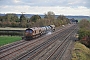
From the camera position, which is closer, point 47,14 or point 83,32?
point 83,32

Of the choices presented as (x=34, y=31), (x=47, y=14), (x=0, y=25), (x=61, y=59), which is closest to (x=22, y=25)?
(x=0, y=25)

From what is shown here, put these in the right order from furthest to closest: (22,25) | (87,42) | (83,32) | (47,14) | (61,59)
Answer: (47,14)
(22,25)
(83,32)
(87,42)
(61,59)

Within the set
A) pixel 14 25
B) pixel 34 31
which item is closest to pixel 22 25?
pixel 14 25

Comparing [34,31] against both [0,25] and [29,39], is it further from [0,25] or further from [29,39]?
[0,25]

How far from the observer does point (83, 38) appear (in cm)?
5159

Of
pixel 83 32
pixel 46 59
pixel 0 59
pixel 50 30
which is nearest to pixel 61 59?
pixel 46 59

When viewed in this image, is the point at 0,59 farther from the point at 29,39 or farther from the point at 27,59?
the point at 29,39

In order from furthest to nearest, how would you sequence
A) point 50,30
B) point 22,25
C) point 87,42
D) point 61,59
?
point 22,25, point 50,30, point 87,42, point 61,59

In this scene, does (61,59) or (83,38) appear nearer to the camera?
(61,59)

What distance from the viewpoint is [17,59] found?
2761 centimetres

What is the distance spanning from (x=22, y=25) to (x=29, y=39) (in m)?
65.8

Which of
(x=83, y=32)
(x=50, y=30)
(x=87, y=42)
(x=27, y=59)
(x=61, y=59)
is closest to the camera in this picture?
(x=27, y=59)

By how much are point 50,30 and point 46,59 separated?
5580 centimetres

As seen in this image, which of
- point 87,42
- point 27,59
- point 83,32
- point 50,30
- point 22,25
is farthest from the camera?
point 22,25
